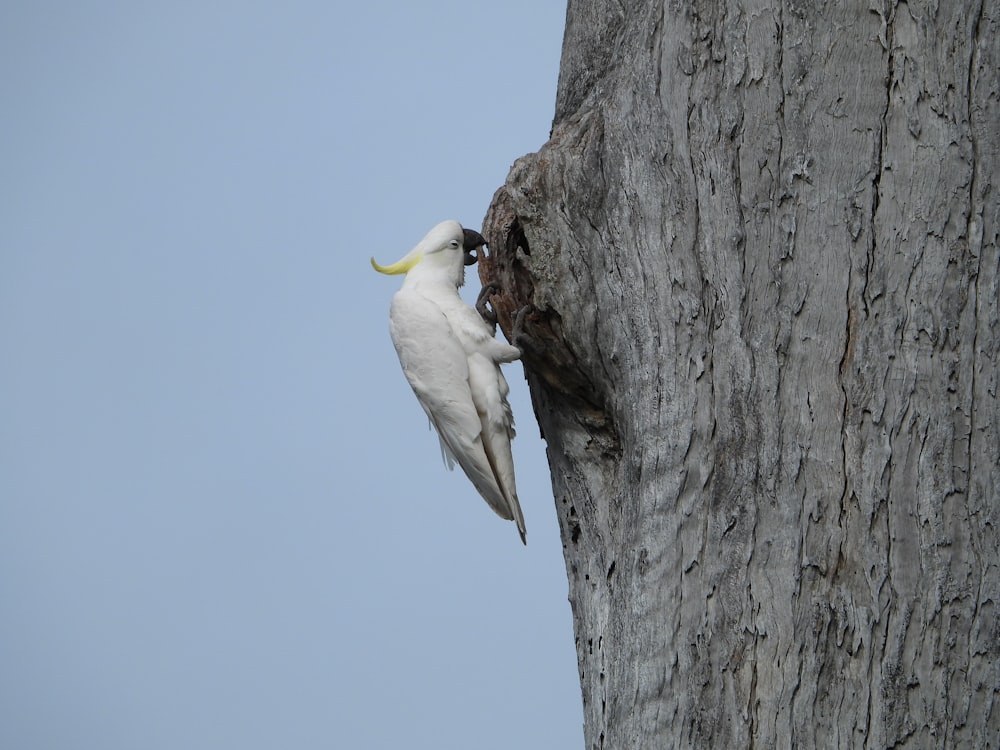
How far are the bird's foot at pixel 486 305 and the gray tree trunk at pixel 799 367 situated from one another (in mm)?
480

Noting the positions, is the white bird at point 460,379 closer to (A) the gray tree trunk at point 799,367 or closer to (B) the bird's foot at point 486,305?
(B) the bird's foot at point 486,305

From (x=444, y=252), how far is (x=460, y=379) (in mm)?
445

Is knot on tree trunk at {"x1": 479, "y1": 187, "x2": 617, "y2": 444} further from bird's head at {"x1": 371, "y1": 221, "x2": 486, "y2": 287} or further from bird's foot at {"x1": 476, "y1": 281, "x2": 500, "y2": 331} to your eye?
bird's head at {"x1": 371, "y1": 221, "x2": 486, "y2": 287}

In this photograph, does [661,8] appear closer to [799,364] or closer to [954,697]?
[799,364]

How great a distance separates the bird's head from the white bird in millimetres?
46

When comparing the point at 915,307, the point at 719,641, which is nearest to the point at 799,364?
the point at 915,307

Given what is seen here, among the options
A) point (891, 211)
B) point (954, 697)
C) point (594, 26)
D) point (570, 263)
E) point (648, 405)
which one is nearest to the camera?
point (954, 697)

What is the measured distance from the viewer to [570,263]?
240 centimetres

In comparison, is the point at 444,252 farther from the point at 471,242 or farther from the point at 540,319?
the point at 540,319

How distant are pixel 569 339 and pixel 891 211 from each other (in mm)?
800

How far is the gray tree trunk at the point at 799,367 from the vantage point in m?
1.90

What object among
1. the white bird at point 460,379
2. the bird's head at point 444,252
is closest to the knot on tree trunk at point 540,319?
the white bird at point 460,379

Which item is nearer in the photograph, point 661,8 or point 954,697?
point 954,697

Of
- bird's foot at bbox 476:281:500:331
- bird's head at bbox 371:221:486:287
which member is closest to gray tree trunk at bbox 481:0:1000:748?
bird's foot at bbox 476:281:500:331
